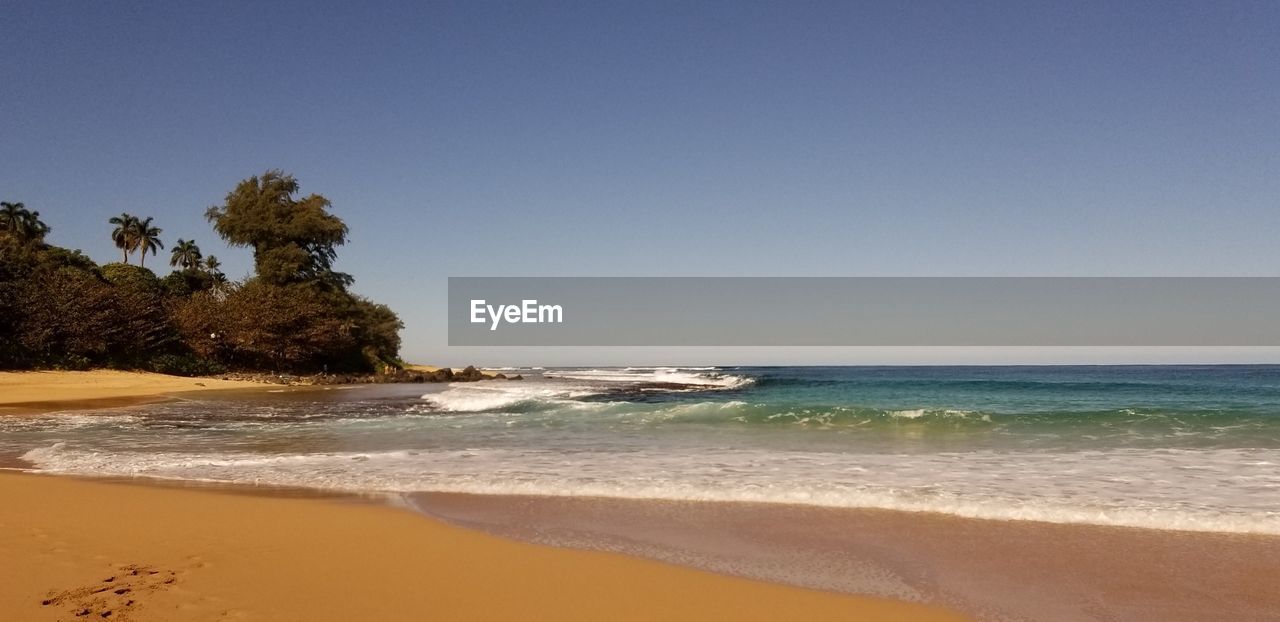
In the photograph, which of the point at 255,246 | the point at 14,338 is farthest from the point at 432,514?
the point at 255,246

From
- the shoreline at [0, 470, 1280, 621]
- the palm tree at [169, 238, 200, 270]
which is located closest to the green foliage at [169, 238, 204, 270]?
the palm tree at [169, 238, 200, 270]

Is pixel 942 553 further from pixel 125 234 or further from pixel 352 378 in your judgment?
pixel 125 234

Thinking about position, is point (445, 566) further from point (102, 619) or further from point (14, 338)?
point (14, 338)

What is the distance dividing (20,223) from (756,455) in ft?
242

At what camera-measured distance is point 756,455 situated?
11.9 metres

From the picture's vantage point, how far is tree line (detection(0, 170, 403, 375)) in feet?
A: 111

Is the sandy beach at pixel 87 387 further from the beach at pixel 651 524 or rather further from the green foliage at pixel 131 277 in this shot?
the beach at pixel 651 524

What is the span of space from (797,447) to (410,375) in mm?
38582

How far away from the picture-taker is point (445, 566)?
536 centimetres

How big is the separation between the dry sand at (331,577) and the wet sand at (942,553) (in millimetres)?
448

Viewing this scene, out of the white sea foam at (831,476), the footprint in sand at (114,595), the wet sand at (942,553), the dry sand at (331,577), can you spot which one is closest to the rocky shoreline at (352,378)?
the white sea foam at (831,476)

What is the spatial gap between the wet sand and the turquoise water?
27.1 inches

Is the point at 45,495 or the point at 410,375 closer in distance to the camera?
the point at 45,495

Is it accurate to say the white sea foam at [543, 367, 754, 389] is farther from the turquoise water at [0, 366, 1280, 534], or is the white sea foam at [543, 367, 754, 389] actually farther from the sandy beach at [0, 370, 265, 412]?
the turquoise water at [0, 366, 1280, 534]
